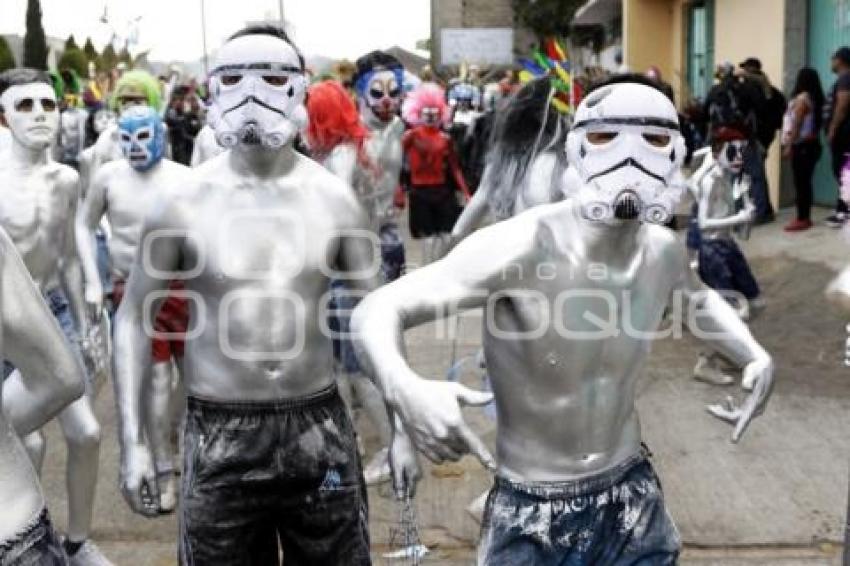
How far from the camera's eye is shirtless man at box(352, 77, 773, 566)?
9.06 ft

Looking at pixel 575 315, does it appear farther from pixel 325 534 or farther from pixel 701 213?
pixel 701 213

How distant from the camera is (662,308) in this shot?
2979 millimetres

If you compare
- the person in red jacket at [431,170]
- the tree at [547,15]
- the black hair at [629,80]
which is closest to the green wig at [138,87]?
the person in red jacket at [431,170]

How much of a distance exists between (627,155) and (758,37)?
13.0 m

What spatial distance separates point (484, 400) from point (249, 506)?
3.88ft

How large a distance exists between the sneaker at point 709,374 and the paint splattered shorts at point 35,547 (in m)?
5.52

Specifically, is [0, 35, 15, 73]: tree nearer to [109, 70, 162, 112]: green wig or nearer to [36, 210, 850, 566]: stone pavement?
[109, 70, 162, 112]: green wig

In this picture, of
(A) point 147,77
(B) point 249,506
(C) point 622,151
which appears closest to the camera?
(C) point 622,151

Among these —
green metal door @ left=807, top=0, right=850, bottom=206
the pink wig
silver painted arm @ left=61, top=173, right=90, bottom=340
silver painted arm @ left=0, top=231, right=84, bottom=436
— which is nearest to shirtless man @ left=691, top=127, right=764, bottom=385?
the pink wig

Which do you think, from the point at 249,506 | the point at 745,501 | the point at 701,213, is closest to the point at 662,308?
the point at 249,506

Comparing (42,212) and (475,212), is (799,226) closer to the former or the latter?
(475,212)

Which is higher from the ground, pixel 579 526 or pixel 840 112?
pixel 840 112

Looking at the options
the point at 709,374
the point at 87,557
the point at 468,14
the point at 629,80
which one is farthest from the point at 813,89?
the point at 468,14

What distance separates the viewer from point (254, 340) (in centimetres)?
318
